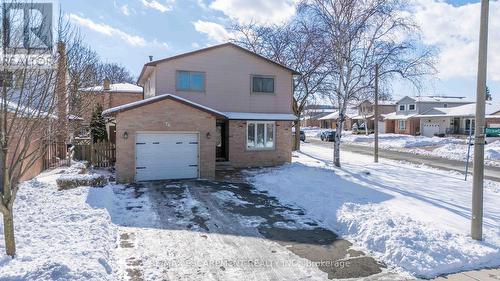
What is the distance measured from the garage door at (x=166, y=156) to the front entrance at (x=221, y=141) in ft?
13.2

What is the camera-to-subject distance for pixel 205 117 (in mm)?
16203

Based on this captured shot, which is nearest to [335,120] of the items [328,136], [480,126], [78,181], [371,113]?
[371,113]

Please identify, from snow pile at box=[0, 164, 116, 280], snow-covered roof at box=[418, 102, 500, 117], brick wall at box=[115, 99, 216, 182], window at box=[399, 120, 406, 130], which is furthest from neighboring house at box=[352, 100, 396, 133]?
snow pile at box=[0, 164, 116, 280]

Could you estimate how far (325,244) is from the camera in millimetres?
7879

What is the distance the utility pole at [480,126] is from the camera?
7465 millimetres

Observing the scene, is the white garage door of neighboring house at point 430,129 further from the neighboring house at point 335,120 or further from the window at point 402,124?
the neighboring house at point 335,120

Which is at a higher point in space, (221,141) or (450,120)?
(450,120)

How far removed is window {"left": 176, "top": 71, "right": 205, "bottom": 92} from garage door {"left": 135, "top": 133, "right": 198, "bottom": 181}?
390 cm

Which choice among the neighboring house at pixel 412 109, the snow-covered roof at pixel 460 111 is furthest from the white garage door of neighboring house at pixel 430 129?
the snow-covered roof at pixel 460 111

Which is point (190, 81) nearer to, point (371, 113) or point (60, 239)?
point (60, 239)

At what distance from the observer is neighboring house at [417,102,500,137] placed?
150 feet

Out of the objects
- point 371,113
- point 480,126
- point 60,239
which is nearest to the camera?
point 60,239

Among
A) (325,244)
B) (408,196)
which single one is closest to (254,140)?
(408,196)

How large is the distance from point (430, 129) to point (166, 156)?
146 feet
